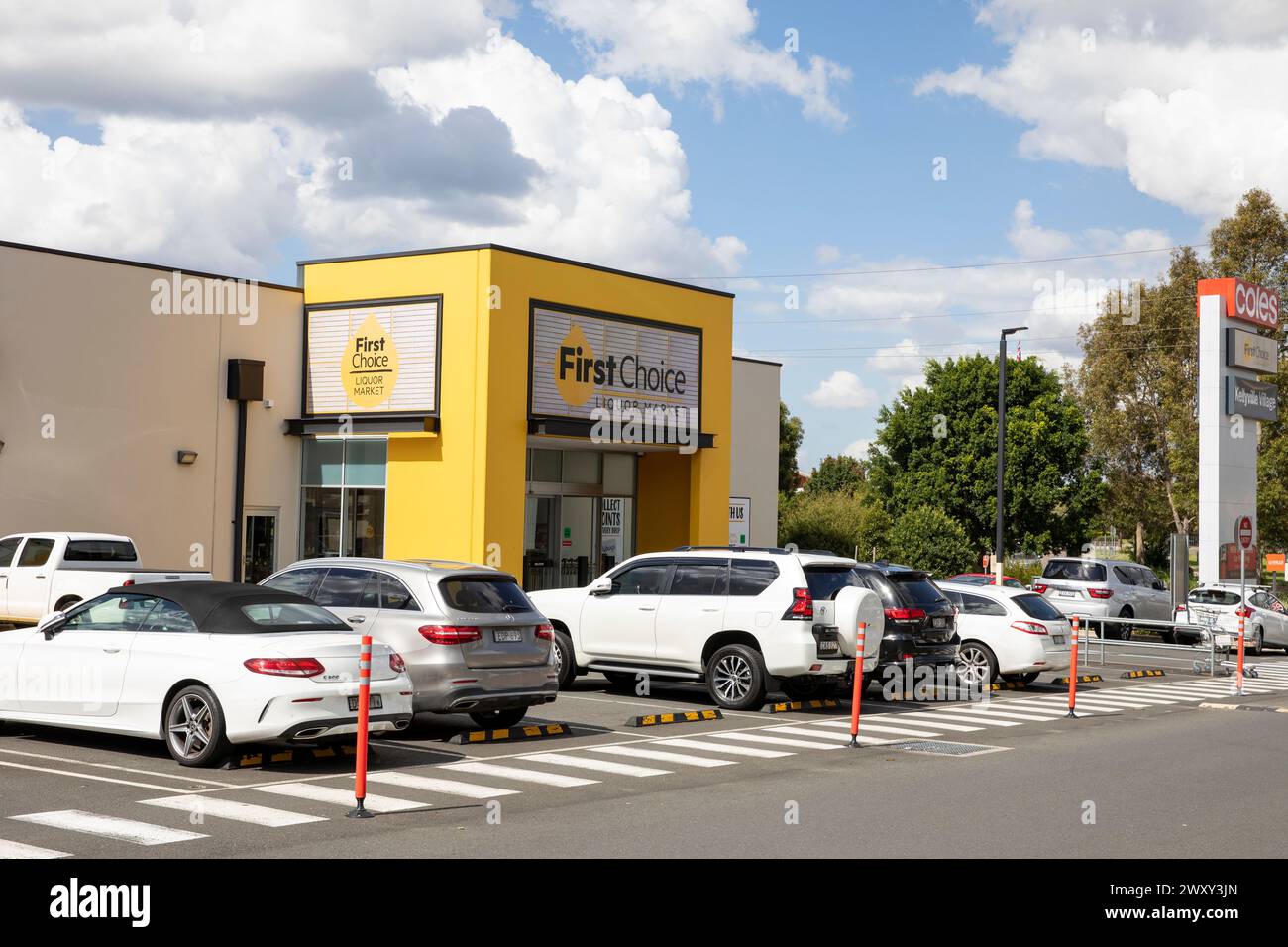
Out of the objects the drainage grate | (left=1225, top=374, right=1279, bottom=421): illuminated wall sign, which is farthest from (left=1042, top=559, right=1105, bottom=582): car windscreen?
the drainage grate

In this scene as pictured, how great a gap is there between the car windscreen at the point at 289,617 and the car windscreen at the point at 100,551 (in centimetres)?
1057

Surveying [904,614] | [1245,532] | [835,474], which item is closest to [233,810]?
[904,614]

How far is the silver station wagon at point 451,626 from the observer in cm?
1330

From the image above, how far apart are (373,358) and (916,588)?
13.3m

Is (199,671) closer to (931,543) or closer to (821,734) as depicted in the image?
(821,734)

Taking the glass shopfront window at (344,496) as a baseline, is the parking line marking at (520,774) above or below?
below

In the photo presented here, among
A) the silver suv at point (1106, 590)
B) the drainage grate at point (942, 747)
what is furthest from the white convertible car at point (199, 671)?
the silver suv at point (1106, 590)

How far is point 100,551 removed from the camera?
21703mm

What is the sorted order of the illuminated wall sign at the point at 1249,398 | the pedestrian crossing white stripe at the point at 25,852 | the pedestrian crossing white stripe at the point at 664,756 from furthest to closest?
the illuminated wall sign at the point at 1249,398 < the pedestrian crossing white stripe at the point at 664,756 < the pedestrian crossing white stripe at the point at 25,852

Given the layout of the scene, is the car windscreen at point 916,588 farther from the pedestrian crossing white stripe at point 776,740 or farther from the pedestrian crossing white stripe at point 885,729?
the pedestrian crossing white stripe at point 776,740

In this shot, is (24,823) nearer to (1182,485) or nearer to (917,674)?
(917,674)

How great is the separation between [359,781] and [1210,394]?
109 ft

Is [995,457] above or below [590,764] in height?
above
